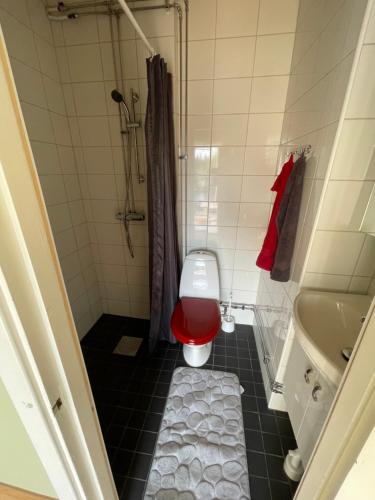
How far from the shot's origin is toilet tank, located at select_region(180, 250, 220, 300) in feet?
5.53

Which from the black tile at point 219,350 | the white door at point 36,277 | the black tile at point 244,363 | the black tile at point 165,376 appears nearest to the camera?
the white door at point 36,277

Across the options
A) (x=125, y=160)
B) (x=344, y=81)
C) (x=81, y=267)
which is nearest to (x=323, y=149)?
(x=344, y=81)

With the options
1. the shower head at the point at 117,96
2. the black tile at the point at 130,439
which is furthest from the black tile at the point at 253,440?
the shower head at the point at 117,96

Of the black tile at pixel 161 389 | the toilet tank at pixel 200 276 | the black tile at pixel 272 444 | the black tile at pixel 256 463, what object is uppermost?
the toilet tank at pixel 200 276

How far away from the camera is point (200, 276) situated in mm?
1698

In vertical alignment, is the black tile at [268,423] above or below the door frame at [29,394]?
below

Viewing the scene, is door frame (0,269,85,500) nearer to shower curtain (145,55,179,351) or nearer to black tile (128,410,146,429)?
black tile (128,410,146,429)

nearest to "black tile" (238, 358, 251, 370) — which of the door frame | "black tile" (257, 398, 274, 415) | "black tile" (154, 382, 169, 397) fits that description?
"black tile" (257, 398, 274, 415)

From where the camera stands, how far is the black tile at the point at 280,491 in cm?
99

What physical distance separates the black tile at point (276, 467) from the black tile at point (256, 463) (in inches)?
1.0

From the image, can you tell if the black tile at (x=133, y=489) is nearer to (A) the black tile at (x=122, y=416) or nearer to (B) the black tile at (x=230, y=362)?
(A) the black tile at (x=122, y=416)

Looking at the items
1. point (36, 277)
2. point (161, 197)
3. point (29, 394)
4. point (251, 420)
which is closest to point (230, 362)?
point (251, 420)

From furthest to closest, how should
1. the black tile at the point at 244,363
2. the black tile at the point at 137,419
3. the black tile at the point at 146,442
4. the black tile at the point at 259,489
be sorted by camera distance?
the black tile at the point at 244,363, the black tile at the point at 137,419, the black tile at the point at 146,442, the black tile at the point at 259,489

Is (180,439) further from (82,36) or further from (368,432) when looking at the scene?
(82,36)
